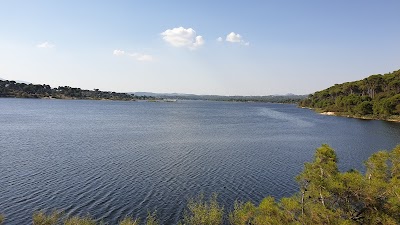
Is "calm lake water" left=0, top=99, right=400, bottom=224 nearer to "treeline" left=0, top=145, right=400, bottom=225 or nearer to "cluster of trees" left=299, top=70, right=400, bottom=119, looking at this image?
"treeline" left=0, top=145, right=400, bottom=225

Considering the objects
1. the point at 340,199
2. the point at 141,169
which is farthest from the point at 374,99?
the point at 340,199

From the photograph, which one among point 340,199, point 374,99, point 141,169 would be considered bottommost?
point 141,169

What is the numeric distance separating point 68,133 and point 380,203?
74.1m

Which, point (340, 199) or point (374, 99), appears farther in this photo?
point (374, 99)

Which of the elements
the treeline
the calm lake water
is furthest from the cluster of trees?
the treeline

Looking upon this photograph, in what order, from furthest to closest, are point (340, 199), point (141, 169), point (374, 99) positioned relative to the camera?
point (374, 99)
point (141, 169)
point (340, 199)

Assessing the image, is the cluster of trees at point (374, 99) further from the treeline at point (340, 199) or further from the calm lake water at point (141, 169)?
→ the treeline at point (340, 199)

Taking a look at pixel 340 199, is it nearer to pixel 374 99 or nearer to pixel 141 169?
pixel 141 169

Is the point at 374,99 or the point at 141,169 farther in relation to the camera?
the point at 374,99

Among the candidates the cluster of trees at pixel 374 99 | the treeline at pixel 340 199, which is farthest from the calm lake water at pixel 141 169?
the cluster of trees at pixel 374 99

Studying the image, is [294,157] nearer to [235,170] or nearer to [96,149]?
[235,170]

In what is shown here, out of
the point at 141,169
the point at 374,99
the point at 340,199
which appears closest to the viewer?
the point at 340,199

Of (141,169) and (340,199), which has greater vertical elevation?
Answer: (340,199)

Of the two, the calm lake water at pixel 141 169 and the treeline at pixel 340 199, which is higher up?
the treeline at pixel 340 199
